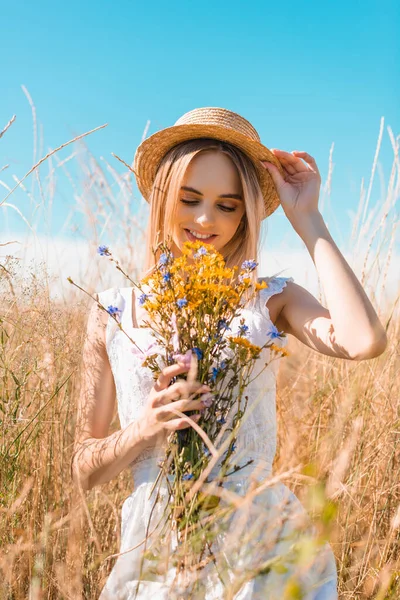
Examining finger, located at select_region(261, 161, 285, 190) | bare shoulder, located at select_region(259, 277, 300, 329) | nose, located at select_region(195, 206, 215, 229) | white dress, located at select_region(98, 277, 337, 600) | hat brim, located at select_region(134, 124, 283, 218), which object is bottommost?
white dress, located at select_region(98, 277, 337, 600)

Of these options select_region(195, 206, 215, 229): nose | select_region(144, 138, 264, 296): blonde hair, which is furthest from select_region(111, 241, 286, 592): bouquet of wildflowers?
select_region(144, 138, 264, 296): blonde hair

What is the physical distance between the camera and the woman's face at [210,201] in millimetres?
2137

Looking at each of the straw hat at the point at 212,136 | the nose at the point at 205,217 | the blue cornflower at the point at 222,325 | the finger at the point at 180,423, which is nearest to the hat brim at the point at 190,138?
the straw hat at the point at 212,136

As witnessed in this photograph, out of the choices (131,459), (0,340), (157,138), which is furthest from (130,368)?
(157,138)

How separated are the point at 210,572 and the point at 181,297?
72cm

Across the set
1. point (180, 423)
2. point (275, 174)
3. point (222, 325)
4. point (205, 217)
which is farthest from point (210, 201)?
point (180, 423)

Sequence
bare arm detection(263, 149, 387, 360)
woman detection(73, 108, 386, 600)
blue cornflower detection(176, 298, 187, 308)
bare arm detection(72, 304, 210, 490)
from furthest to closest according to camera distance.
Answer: bare arm detection(263, 149, 387, 360) → woman detection(73, 108, 386, 600) → bare arm detection(72, 304, 210, 490) → blue cornflower detection(176, 298, 187, 308)

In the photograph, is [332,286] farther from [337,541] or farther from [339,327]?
[337,541]

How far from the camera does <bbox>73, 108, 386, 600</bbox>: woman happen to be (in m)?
A: 1.69

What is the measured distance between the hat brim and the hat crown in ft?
0.09

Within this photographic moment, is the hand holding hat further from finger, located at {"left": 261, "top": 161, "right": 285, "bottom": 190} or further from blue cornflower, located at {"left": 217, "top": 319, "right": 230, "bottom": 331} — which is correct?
blue cornflower, located at {"left": 217, "top": 319, "right": 230, "bottom": 331}

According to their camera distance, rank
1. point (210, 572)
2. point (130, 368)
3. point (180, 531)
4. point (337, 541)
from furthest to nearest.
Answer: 1. point (337, 541)
2. point (130, 368)
3. point (210, 572)
4. point (180, 531)

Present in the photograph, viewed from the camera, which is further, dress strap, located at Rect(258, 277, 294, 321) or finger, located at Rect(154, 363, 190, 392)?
dress strap, located at Rect(258, 277, 294, 321)

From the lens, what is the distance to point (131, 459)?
181cm
